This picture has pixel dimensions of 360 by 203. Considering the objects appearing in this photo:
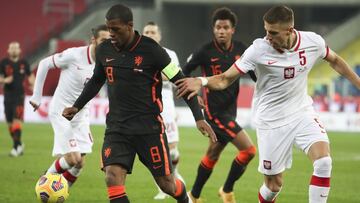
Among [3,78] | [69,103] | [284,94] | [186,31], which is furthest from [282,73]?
[186,31]

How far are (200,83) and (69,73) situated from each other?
3650 mm

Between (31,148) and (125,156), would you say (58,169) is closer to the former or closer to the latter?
(125,156)

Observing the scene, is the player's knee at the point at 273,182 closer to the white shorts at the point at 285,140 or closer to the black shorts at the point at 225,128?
the white shorts at the point at 285,140

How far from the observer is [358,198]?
11695mm

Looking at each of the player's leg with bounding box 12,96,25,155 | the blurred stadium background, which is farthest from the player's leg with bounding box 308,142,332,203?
the blurred stadium background

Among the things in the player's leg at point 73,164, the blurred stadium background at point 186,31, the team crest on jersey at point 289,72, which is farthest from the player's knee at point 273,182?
the blurred stadium background at point 186,31

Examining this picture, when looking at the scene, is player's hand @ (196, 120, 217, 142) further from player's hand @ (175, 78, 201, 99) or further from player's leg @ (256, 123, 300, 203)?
player's leg @ (256, 123, 300, 203)

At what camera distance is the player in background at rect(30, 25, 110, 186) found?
10.6 meters

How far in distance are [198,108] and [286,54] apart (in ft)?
4.03

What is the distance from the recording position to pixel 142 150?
7.77 meters


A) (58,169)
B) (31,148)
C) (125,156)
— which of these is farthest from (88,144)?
(31,148)

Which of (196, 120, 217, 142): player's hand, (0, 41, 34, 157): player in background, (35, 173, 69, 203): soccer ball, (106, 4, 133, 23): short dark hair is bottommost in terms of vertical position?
(0, 41, 34, 157): player in background

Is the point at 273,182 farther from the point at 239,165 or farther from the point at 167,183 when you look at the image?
the point at 239,165

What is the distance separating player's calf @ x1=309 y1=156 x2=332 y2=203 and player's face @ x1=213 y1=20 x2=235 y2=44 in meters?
3.41
